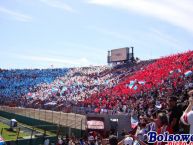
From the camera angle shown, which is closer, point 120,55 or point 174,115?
point 174,115

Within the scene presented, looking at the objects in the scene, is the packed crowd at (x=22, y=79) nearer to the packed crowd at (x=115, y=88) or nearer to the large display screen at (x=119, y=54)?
the packed crowd at (x=115, y=88)

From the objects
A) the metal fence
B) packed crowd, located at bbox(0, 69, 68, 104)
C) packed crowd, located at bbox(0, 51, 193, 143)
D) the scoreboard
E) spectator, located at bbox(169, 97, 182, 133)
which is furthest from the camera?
packed crowd, located at bbox(0, 69, 68, 104)

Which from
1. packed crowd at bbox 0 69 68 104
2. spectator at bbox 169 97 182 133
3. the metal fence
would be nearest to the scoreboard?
packed crowd at bbox 0 69 68 104

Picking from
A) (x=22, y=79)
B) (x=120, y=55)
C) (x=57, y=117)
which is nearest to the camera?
(x=57, y=117)

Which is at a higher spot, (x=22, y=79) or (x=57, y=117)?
(x=22, y=79)

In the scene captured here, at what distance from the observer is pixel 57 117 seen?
32.5m

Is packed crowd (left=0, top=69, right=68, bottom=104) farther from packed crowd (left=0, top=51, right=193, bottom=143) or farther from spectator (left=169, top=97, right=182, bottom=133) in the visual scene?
spectator (left=169, top=97, right=182, bottom=133)

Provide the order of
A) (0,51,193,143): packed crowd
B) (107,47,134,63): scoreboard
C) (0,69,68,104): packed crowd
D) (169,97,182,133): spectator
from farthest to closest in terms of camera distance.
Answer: (0,69,68,104): packed crowd, (107,47,134,63): scoreboard, (0,51,193,143): packed crowd, (169,97,182,133): spectator

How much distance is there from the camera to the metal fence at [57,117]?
27.7 m

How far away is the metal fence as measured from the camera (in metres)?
27.7

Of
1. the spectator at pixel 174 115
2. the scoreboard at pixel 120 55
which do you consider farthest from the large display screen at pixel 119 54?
the spectator at pixel 174 115

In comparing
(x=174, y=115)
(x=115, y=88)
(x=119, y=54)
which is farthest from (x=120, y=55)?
(x=174, y=115)

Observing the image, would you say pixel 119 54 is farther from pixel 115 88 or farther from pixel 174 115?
pixel 174 115

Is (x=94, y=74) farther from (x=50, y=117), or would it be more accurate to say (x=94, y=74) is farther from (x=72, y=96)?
(x=50, y=117)
